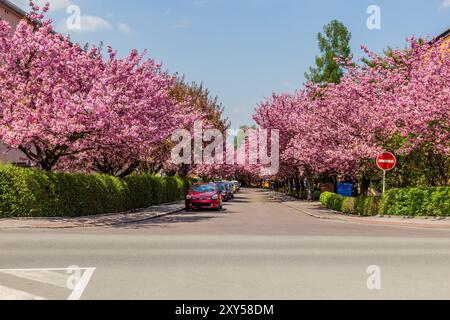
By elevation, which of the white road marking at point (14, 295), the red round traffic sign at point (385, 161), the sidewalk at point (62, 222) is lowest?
the white road marking at point (14, 295)

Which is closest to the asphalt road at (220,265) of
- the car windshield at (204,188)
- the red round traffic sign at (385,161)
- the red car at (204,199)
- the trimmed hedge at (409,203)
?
the trimmed hedge at (409,203)

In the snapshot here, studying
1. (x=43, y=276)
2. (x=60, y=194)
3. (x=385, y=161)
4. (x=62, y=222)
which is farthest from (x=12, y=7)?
(x=43, y=276)

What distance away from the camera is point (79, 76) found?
74.4 feet

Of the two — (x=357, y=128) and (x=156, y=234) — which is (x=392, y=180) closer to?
(x=357, y=128)

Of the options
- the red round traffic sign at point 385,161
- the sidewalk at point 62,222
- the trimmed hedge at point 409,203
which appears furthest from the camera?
the red round traffic sign at point 385,161

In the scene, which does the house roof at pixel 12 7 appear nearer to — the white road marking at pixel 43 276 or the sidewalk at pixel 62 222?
the sidewalk at pixel 62 222

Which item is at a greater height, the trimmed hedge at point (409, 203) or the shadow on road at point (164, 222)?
the trimmed hedge at point (409, 203)

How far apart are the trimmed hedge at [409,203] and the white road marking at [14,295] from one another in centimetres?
2016

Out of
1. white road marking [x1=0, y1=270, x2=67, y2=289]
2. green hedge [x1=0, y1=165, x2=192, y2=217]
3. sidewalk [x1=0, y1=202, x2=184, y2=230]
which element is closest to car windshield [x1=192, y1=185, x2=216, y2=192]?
green hedge [x1=0, y1=165, x2=192, y2=217]

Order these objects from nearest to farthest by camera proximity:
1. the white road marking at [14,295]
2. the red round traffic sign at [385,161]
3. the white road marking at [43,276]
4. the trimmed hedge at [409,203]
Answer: the white road marking at [14,295], the white road marking at [43,276], the trimmed hedge at [409,203], the red round traffic sign at [385,161]

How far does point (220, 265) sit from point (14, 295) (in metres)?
3.92

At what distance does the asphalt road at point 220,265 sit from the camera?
7492mm
